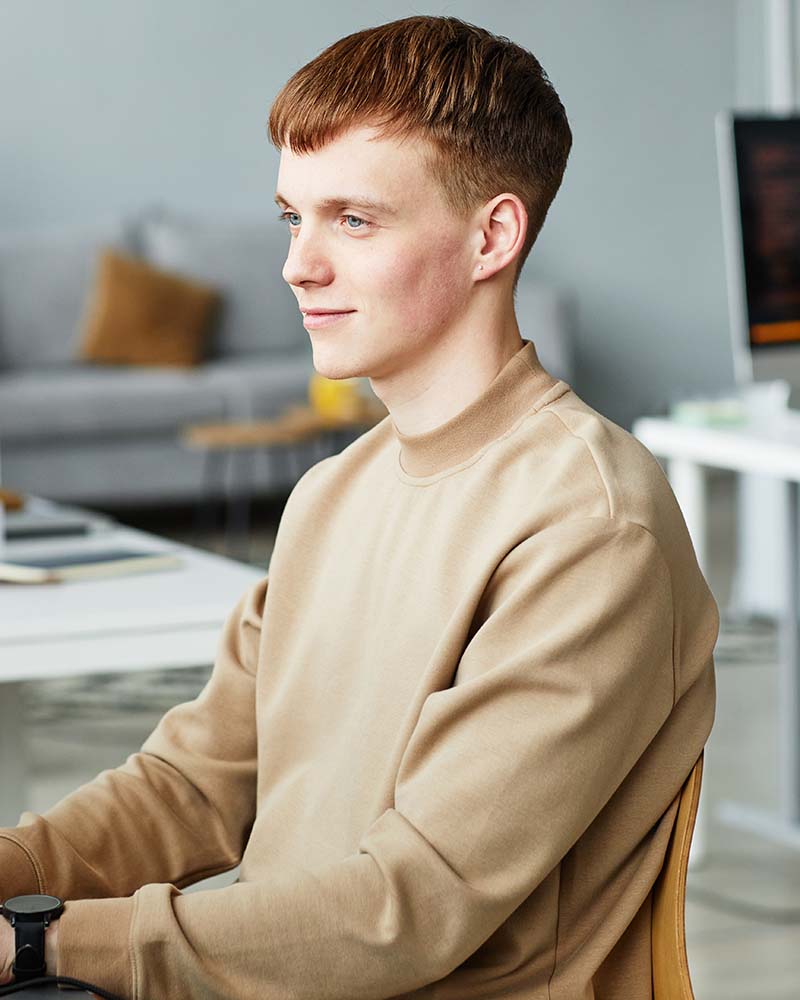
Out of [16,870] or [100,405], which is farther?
[100,405]

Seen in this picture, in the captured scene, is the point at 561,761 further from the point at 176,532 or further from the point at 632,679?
the point at 176,532

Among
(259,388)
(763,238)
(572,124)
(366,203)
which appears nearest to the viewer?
(366,203)

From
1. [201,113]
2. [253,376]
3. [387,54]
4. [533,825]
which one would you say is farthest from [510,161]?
[201,113]

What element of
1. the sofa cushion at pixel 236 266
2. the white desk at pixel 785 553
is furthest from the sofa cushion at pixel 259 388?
the white desk at pixel 785 553

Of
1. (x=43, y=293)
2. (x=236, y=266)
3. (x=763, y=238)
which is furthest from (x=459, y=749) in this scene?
(x=236, y=266)

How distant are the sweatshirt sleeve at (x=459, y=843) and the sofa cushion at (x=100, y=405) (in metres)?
4.94

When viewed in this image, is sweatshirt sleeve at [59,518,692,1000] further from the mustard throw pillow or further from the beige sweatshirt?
the mustard throw pillow

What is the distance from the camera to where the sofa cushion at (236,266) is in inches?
254

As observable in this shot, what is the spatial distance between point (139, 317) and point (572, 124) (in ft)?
5.93

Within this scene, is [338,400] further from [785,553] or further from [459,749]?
[459,749]

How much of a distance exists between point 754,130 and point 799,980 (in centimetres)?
131

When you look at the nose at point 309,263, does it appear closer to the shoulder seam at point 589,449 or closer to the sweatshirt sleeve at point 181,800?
the shoulder seam at point 589,449

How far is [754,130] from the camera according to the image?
2.72 meters

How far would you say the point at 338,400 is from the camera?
5715 millimetres
